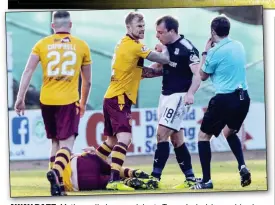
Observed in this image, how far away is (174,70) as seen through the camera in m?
7.11

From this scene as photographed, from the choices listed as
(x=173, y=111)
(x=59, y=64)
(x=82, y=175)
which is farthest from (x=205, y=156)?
(x=59, y=64)

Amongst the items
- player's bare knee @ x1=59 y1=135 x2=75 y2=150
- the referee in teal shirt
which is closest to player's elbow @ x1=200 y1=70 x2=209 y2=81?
the referee in teal shirt

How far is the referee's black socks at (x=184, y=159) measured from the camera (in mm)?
7145

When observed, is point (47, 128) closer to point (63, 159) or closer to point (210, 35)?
point (63, 159)

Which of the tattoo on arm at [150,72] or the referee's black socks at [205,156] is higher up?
the tattoo on arm at [150,72]

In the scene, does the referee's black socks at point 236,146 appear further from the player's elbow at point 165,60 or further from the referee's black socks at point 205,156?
the player's elbow at point 165,60

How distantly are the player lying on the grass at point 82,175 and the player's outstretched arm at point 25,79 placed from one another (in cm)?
62

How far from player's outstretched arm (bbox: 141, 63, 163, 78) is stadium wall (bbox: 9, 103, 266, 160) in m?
0.34

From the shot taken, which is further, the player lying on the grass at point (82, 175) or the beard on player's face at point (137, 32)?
the beard on player's face at point (137, 32)

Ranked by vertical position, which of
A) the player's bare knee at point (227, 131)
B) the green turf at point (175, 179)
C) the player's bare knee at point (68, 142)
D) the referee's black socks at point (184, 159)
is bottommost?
the green turf at point (175, 179)

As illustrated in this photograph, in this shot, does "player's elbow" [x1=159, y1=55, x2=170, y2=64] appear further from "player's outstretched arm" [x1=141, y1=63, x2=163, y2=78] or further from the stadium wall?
the stadium wall

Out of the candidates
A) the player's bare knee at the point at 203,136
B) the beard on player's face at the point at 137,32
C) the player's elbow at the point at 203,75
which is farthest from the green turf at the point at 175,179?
the beard on player's face at the point at 137,32

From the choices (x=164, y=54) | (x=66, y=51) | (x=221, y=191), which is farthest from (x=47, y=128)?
(x=221, y=191)

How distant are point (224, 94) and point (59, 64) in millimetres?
1664
